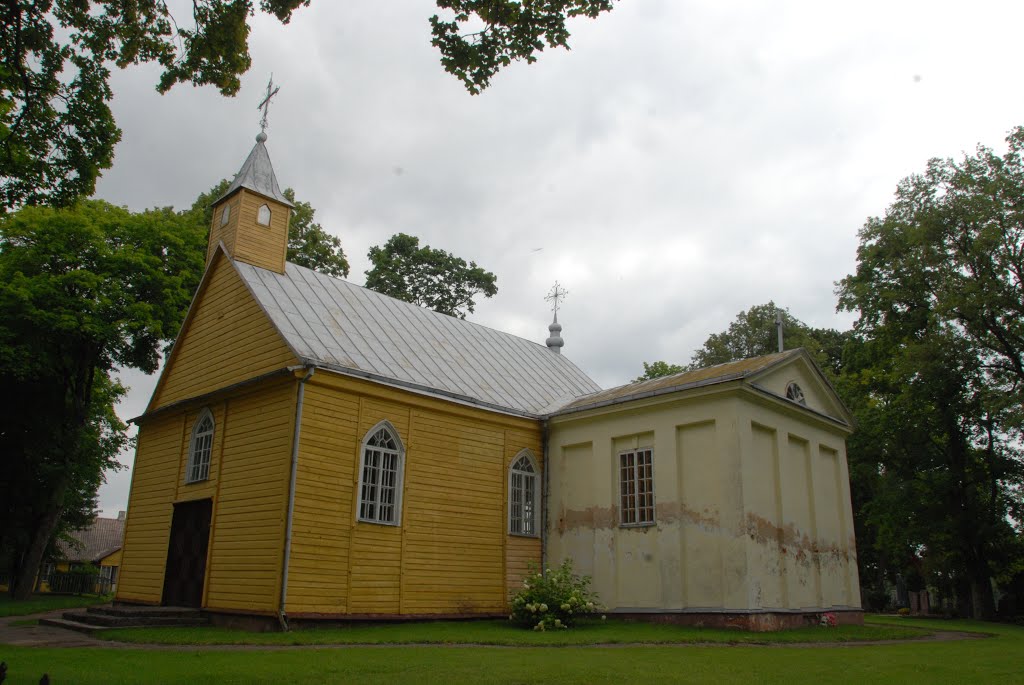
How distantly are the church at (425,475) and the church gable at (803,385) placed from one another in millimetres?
58

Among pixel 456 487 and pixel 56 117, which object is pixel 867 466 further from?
pixel 56 117

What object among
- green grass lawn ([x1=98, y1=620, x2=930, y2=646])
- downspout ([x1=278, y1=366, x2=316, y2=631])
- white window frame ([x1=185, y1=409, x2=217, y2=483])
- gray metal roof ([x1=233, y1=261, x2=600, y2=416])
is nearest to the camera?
green grass lawn ([x1=98, y1=620, x2=930, y2=646])

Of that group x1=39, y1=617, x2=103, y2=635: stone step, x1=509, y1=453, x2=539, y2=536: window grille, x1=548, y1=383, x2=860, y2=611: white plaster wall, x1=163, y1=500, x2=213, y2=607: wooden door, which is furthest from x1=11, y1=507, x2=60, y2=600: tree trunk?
x1=548, y1=383, x2=860, y2=611: white plaster wall

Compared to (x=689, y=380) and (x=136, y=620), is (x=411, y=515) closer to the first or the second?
(x=136, y=620)

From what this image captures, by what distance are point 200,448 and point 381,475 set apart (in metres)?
4.73

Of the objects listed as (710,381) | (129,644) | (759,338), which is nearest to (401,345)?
(710,381)

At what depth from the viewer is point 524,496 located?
63.1 feet

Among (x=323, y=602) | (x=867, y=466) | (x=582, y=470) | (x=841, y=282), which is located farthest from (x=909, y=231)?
(x=323, y=602)

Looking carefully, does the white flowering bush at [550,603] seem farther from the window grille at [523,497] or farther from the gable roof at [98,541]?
the gable roof at [98,541]

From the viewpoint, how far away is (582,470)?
19031mm

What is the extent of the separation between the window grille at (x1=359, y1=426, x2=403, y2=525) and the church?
0.15ft

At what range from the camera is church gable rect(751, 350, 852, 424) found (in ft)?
58.4

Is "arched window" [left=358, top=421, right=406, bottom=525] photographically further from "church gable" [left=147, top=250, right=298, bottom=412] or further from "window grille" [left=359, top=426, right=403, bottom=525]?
"church gable" [left=147, top=250, right=298, bottom=412]

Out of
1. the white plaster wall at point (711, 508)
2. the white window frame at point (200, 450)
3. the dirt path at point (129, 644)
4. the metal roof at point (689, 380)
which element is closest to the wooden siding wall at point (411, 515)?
the white plaster wall at point (711, 508)
